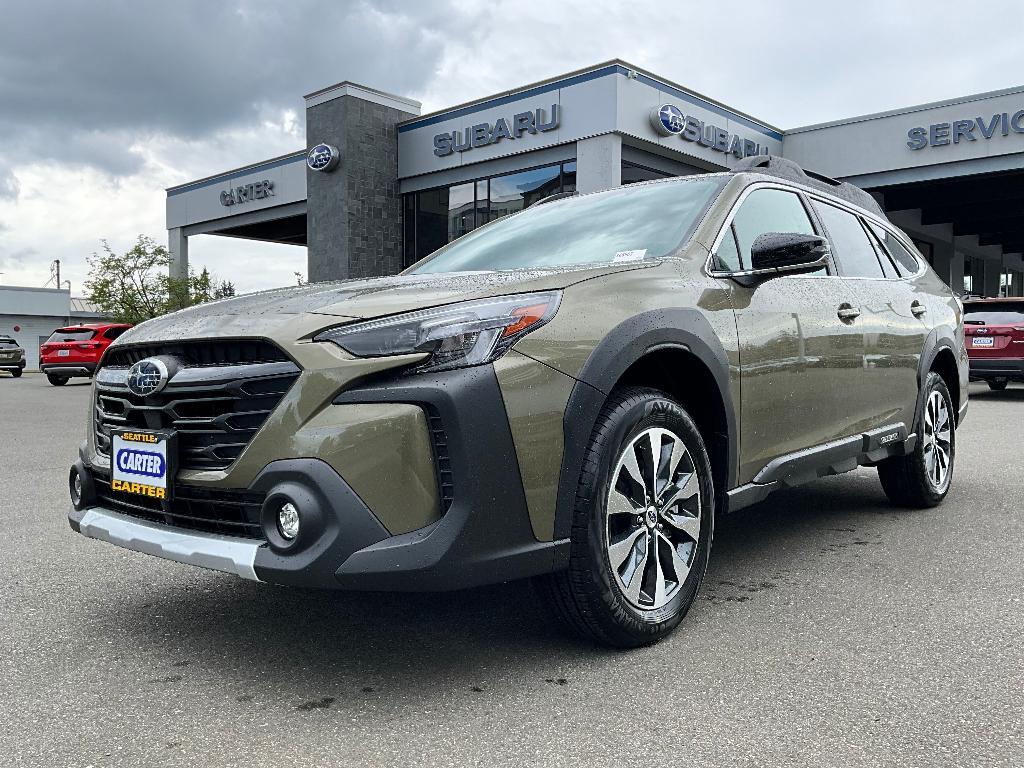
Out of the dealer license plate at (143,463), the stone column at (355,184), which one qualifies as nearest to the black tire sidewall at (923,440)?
the dealer license plate at (143,463)

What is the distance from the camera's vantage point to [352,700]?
2586 mm

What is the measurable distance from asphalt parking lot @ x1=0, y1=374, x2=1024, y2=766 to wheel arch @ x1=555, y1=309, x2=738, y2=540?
21.1 inches

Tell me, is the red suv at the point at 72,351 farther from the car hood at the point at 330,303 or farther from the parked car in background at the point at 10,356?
the car hood at the point at 330,303

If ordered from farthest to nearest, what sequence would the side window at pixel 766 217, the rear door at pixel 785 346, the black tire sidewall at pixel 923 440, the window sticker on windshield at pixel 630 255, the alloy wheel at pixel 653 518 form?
the black tire sidewall at pixel 923 440 → the side window at pixel 766 217 → the rear door at pixel 785 346 → the window sticker on windshield at pixel 630 255 → the alloy wheel at pixel 653 518

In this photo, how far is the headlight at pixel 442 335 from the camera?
251 cm

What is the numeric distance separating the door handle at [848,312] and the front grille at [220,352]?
8.88 ft

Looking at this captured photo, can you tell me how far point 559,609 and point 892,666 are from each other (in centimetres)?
103

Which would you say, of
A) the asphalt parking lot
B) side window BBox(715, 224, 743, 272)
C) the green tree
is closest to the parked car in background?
the green tree

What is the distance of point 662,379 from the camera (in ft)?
10.8

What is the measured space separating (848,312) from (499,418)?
2.41 metres

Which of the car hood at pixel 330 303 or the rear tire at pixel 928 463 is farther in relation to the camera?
the rear tire at pixel 928 463

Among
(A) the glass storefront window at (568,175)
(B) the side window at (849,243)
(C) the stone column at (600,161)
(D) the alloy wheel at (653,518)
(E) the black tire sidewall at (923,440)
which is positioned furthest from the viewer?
(A) the glass storefront window at (568,175)

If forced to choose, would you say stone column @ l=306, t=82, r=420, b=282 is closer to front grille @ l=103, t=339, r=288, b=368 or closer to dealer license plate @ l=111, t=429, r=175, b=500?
dealer license plate @ l=111, t=429, r=175, b=500

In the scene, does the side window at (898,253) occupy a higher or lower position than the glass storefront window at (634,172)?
lower
